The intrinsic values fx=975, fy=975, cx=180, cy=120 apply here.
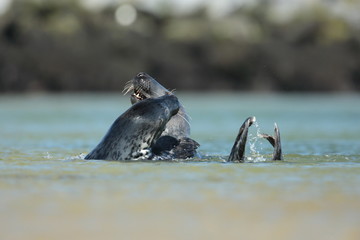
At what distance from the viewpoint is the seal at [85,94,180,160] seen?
8469 mm

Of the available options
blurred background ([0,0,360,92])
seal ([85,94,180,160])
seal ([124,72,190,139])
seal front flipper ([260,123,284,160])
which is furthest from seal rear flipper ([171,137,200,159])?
blurred background ([0,0,360,92])

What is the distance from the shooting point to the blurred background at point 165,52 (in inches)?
1364

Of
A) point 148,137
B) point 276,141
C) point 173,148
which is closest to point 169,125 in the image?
point 173,148

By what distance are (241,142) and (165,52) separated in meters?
28.5

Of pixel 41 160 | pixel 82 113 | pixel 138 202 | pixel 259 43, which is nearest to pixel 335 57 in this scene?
pixel 259 43

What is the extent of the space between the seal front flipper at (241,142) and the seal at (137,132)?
66 centimetres

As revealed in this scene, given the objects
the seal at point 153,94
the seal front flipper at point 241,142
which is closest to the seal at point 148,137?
the seal front flipper at point 241,142

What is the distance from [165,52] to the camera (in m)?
36.7

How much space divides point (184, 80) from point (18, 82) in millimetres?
6028

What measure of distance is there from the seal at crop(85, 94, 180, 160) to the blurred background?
24119 mm

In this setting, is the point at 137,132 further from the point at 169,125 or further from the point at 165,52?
the point at 165,52

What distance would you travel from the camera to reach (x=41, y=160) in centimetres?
906

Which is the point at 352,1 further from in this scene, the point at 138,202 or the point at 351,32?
the point at 138,202

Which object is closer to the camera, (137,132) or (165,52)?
(137,132)
